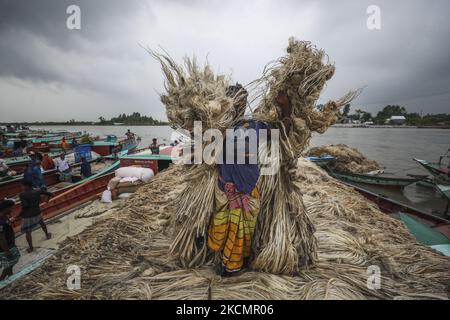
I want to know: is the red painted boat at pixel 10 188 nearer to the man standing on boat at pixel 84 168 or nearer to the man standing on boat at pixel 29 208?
the man standing on boat at pixel 84 168

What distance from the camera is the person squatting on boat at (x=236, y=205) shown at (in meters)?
2.18

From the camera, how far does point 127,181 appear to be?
20.4 ft

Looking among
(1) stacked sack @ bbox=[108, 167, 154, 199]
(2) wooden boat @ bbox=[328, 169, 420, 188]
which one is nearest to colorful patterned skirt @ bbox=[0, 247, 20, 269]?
(1) stacked sack @ bbox=[108, 167, 154, 199]

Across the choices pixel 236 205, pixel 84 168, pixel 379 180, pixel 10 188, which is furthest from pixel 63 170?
pixel 379 180

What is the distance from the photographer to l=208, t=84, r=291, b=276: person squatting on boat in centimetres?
218

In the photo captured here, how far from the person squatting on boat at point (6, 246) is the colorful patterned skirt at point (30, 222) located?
1.70ft

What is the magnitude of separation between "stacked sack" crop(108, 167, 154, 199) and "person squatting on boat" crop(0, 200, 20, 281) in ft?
8.98

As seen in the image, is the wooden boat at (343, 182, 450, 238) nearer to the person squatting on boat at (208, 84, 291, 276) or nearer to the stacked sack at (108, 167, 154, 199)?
the person squatting on boat at (208, 84, 291, 276)

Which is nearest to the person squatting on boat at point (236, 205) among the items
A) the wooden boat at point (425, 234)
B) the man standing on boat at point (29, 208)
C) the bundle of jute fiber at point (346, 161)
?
the wooden boat at point (425, 234)

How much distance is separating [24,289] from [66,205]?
167 inches

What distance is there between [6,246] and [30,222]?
2.92ft

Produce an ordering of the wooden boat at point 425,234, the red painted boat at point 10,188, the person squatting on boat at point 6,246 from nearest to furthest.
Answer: the person squatting on boat at point 6,246 → the wooden boat at point 425,234 → the red painted boat at point 10,188

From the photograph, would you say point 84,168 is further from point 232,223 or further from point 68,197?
point 232,223
